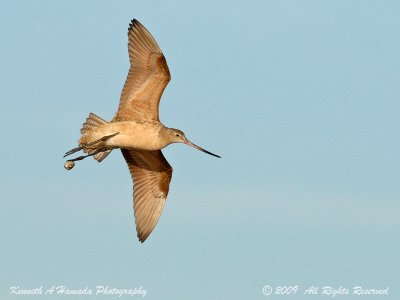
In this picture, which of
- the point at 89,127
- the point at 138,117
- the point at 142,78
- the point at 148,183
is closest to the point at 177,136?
the point at 138,117

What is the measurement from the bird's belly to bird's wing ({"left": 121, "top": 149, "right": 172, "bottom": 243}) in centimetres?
99

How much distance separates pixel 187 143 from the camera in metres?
18.0

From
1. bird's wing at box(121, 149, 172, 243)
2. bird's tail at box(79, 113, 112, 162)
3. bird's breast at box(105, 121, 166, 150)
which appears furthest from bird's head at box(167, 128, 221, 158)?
bird's tail at box(79, 113, 112, 162)

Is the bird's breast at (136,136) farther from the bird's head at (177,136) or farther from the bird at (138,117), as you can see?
the bird's head at (177,136)

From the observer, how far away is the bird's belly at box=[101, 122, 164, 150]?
1731 cm

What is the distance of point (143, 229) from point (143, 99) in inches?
85.8

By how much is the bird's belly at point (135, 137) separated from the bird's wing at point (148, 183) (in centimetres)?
99

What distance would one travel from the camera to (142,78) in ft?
57.8

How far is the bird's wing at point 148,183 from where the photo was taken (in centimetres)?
1834

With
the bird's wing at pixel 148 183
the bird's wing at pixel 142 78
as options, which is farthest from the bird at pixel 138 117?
the bird's wing at pixel 148 183

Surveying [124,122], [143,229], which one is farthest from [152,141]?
[143,229]

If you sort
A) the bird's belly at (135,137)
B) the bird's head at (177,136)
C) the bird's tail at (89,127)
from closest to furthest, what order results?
the bird's belly at (135,137) < the bird's head at (177,136) < the bird's tail at (89,127)

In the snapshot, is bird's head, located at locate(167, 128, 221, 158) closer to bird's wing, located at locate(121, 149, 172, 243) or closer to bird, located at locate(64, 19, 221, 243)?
bird, located at locate(64, 19, 221, 243)

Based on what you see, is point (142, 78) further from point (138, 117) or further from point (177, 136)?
point (177, 136)
